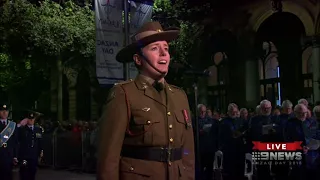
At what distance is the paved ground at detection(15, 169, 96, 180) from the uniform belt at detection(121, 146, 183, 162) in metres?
10.4

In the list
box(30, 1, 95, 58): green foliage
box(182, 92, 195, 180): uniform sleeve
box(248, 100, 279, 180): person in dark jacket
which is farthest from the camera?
box(30, 1, 95, 58): green foliage

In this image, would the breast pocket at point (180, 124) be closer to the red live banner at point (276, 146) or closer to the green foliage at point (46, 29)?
the red live banner at point (276, 146)

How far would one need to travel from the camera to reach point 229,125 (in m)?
9.98

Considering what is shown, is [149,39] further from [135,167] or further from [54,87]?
[54,87]

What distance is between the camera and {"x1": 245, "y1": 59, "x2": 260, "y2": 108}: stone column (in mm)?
20562

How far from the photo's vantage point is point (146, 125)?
134 inches

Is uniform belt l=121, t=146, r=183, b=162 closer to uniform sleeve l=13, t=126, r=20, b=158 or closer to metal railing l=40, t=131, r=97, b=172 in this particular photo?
uniform sleeve l=13, t=126, r=20, b=158

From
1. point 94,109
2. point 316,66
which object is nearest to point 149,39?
point 316,66

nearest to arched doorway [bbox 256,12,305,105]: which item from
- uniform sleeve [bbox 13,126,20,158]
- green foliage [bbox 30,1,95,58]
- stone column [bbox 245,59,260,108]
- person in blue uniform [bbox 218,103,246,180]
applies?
stone column [bbox 245,59,260,108]

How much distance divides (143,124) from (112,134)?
0.24 metres

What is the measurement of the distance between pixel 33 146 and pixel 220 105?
13.9 metres

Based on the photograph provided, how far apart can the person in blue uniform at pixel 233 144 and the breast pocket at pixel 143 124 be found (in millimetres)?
6706

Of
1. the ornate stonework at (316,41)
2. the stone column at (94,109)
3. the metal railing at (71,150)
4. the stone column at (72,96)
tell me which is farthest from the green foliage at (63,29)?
the stone column at (72,96)

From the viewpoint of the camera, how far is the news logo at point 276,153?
844 cm
